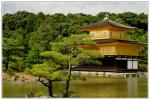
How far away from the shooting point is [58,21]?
8680 mm

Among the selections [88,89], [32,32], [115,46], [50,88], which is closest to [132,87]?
[88,89]

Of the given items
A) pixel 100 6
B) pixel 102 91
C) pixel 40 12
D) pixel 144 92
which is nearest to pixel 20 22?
pixel 40 12

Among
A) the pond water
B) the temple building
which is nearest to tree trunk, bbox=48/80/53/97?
the pond water

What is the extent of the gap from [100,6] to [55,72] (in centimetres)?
161

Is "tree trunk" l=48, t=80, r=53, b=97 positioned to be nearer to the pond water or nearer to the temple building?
the pond water

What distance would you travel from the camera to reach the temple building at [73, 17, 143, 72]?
987cm

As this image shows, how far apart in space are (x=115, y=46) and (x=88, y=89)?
2.86 metres

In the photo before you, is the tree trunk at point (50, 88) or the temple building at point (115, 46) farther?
the temple building at point (115, 46)

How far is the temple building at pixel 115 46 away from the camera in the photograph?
987 centimetres

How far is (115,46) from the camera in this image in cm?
1040

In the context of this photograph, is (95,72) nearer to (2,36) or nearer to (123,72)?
(123,72)

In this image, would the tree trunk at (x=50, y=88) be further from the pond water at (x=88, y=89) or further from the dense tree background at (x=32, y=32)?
the dense tree background at (x=32, y=32)

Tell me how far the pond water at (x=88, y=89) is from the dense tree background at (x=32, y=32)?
1.14 ft

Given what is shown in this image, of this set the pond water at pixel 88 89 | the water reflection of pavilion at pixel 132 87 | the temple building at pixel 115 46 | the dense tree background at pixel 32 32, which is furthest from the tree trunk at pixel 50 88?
the temple building at pixel 115 46
